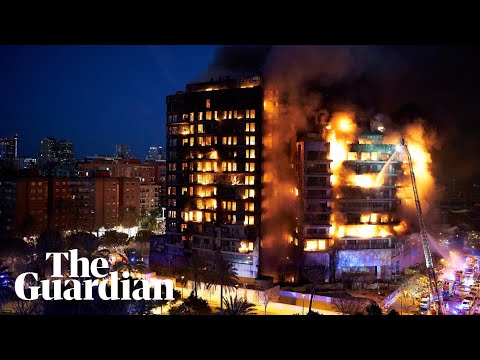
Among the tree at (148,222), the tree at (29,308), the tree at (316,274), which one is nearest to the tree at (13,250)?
the tree at (29,308)

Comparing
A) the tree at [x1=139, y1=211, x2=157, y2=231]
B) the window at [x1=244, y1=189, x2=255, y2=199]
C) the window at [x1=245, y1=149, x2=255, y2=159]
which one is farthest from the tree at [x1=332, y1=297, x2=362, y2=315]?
the tree at [x1=139, y1=211, x2=157, y2=231]

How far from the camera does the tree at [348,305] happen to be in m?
11.6

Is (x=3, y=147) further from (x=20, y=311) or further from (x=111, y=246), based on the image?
(x=20, y=311)

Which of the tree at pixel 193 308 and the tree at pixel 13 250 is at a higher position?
the tree at pixel 13 250

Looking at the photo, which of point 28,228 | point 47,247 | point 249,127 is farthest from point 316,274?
point 28,228

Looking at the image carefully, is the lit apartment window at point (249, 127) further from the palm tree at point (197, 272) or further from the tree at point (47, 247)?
the tree at point (47, 247)

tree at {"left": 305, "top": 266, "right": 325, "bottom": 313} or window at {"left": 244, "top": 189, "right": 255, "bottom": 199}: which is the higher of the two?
window at {"left": 244, "top": 189, "right": 255, "bottom": 199}

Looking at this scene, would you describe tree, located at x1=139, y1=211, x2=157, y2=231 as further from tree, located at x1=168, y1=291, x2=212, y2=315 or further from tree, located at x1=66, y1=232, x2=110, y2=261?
tree, located at x1=168, y1=291, x2=212, y2=315

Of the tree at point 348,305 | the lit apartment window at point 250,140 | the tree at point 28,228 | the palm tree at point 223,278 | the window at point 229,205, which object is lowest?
the tree at point 348,305

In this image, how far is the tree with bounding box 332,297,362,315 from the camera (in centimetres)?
1159

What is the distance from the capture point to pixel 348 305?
1169cm

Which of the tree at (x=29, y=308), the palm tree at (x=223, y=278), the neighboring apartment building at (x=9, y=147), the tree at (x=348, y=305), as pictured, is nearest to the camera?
the tree at (x=29, y=308)
